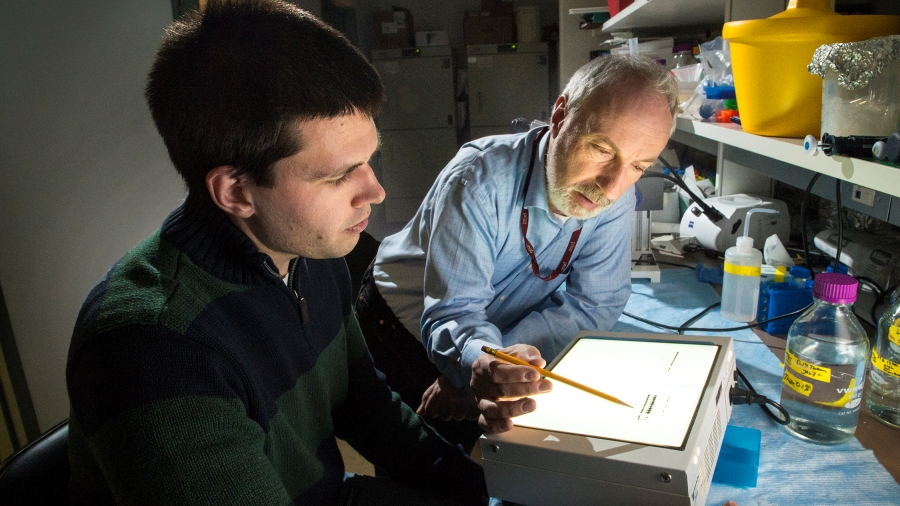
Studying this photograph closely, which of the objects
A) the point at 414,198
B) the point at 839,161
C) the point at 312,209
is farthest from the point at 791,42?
the point at 414,198

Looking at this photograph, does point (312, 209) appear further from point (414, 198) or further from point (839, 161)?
point (414, 198)

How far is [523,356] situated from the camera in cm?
84

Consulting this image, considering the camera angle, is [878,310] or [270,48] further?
[878,310]

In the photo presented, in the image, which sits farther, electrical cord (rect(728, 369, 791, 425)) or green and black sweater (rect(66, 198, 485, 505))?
electrical cord (rect(728, 369, 791, 425))

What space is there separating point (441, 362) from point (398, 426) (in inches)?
5.8

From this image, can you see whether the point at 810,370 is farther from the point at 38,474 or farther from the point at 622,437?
the point at 38,474

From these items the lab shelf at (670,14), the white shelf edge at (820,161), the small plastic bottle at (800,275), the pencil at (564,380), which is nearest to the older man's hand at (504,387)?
the pencil at (564,380)

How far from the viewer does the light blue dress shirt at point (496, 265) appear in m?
1.10

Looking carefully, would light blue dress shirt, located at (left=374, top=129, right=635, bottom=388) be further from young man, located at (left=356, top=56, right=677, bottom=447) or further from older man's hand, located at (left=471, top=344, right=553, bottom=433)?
older man's hand, located at (left=471, top=344, right=553, bottom=433)

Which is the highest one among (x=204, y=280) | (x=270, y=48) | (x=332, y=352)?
(x=270, y=48)

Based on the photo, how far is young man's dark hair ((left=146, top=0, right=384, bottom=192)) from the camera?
2.06 feet

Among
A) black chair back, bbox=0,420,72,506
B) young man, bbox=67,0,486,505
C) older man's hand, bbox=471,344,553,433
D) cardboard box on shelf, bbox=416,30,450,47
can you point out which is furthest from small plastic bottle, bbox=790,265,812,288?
cardboard box on shelf, bbox=416,30,450,47

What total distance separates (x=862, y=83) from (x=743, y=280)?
684mm

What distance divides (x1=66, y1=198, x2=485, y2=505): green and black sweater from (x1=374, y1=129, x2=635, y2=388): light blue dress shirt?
218 millimetres
